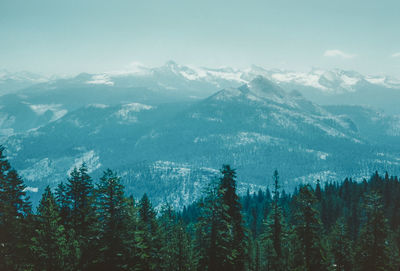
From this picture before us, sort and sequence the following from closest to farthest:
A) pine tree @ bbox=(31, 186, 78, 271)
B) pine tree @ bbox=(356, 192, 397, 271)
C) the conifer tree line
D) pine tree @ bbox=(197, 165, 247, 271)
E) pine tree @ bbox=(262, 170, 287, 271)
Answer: the conifer tree line < pine tree @ bbox=(31, 186, 78, 271) < pine tree @ bbox=(197, 165, 247, 271) < pine tree @ bbox=(356, 192, 397, 271) < pine tree @ bbox=(262, 170, 287, 271)

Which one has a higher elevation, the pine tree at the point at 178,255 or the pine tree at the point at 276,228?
the pine tree at the point at 276,228

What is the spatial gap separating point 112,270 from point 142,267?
16.6 feet

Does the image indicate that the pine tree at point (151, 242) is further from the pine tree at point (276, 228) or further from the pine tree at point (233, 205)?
the pine tree at point (276, 228)

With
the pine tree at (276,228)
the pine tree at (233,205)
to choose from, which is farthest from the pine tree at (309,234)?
the pine tree at (233,205)

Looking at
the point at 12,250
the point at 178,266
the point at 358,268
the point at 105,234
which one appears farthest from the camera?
the point at 178,266

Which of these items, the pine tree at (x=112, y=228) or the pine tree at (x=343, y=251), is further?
the pine tree at (x=343, y=251)

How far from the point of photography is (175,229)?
56438 millimetres

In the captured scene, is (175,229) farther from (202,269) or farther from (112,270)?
(112,270)

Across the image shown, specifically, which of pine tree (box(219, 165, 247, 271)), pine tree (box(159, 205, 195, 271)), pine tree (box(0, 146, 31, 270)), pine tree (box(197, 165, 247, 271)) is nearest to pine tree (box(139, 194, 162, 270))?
pine tree (box(159, 205, 195, 271))

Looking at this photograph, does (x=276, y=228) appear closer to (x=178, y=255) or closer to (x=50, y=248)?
→ (x=178, y=255)

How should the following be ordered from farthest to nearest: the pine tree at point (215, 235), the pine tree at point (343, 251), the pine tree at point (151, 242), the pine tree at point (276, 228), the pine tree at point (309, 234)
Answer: the pine tree at point (343, 251), the pine tree at point (276, 228), the pine tree at point (309, 234), the pine tree at point (151, 242), the pine tree at point (215, 235)

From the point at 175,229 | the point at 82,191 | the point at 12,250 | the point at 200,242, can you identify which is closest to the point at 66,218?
the point at 82,191

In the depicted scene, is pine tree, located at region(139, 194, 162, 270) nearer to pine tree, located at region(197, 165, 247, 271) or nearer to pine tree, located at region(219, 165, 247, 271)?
pine tree, located at region(197, 165, 247, 271)

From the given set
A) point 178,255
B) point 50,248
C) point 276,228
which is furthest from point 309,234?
point 50,248
